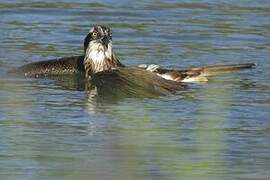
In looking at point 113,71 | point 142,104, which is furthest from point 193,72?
point 142,104

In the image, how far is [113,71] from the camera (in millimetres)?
10844

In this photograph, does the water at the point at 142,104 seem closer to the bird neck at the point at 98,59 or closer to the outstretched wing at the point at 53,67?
the outstretched wing at the point at 53,67

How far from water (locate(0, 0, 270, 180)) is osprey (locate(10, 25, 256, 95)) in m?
0.14

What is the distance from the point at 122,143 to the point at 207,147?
47 centimetres

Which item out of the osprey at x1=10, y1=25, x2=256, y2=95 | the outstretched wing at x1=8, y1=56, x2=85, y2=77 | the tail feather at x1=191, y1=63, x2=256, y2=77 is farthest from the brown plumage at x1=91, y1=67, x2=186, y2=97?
the outstretched wing at x1=8, y1=56, x2=85, y2=77

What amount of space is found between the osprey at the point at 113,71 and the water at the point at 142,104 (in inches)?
5.5

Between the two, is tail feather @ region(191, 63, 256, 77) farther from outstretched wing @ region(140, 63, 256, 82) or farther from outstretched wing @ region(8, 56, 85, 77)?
outstretched wing @ region(8, 56, 85, 77)

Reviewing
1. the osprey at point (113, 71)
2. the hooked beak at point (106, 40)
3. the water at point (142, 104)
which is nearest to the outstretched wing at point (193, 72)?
the osprey at point (113, 71)

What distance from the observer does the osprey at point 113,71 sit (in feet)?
33.5

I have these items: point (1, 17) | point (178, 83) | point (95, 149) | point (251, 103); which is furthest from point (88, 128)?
point (1, 17)

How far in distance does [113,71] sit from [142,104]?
4.70ft

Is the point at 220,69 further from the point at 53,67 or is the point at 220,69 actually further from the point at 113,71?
the point at 53,67

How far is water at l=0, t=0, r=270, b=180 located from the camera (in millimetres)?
6672

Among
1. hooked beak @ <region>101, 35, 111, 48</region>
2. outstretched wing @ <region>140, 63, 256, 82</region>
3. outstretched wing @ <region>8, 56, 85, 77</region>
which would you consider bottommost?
outstretched wing @ <region>8, 56, 85, 77</region>
